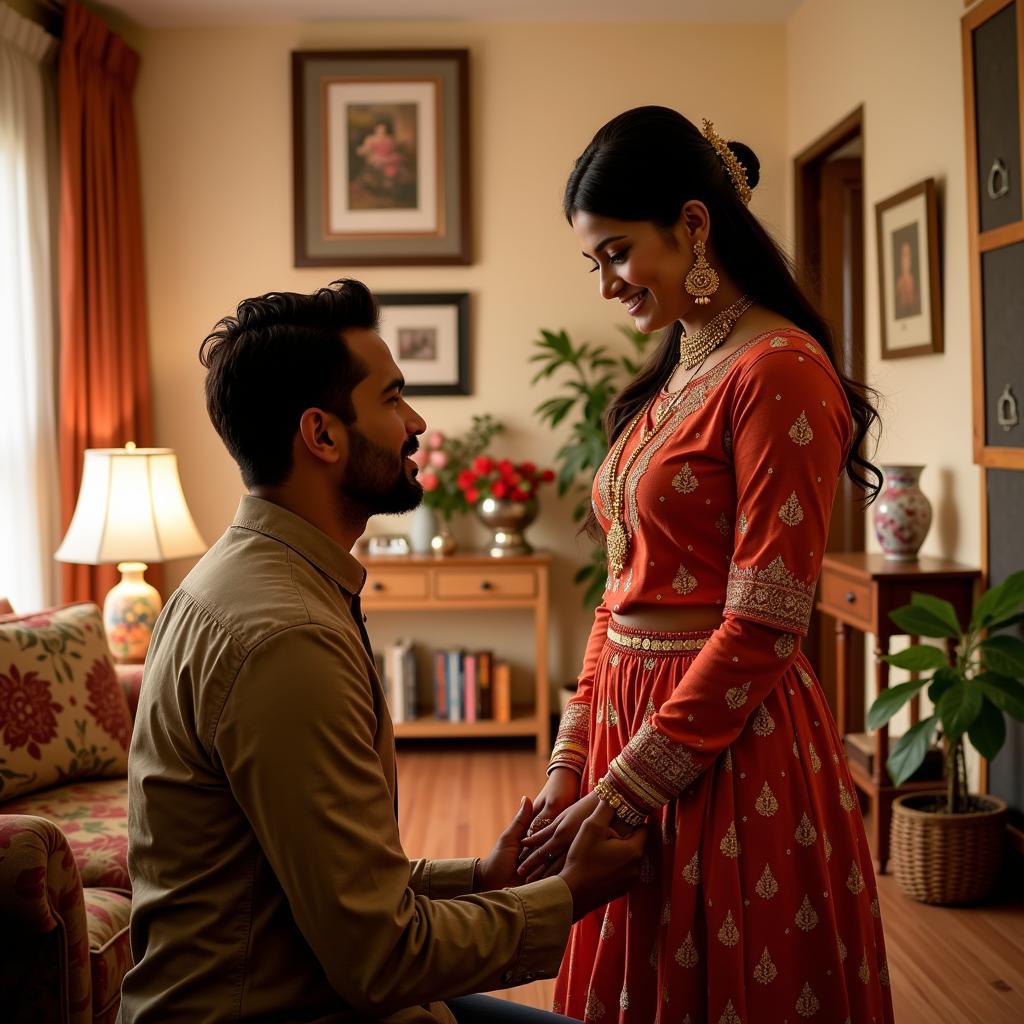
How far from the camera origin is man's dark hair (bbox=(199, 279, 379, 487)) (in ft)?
3.88

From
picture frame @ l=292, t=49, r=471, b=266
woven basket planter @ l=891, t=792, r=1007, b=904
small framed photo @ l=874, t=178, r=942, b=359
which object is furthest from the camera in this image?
picture frame @ l=292, t=49, r=471, b=266

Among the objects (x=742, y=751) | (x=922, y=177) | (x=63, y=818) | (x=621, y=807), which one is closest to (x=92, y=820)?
(x=63, y=818)

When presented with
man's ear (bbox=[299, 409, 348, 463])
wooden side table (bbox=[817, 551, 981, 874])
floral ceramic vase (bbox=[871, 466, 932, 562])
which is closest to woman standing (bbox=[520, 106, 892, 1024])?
man's ear (bbox=[299, 409, 348, 463])

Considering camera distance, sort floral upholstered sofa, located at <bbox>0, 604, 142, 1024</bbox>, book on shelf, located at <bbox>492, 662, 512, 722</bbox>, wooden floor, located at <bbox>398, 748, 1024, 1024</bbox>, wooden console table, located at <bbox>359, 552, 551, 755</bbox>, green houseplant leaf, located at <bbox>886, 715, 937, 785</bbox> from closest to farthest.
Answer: floral upholstered sofa, located at <bbox>0, 604, 142, 1024</bbox> < wooden floor, located at <bbox>398, 748, 1024, 1024</bbox> < green houseplant leaf, located at <bbox>886, 715, 937, 785</bbox> < wooden console table, located at <bbox>359, 552, 551, 755</bbox> < book on shelf, located at <bbox>492, 662, 512, 722</bbox>

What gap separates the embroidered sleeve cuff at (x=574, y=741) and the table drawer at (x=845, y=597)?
70.1 inches

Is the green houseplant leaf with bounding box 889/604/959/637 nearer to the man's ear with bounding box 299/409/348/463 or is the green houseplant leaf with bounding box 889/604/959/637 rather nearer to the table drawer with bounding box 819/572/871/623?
the table drawer with bounding box 819/572/871/623

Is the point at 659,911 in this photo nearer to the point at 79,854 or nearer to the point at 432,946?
the point at 432,946

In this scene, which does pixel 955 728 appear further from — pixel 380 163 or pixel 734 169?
pixel 380 163

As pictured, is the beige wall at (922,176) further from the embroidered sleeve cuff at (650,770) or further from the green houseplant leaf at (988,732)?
the embroidered sleeve cuff at (650,770)

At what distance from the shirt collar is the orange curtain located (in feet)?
10.9

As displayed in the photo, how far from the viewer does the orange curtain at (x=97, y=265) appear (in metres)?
4.25

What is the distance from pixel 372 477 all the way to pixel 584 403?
3.67 metres

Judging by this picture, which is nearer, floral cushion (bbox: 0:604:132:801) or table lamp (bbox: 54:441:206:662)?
floral cushion (bbox: 0:604:132:801)

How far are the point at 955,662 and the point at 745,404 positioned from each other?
216 centimetres
